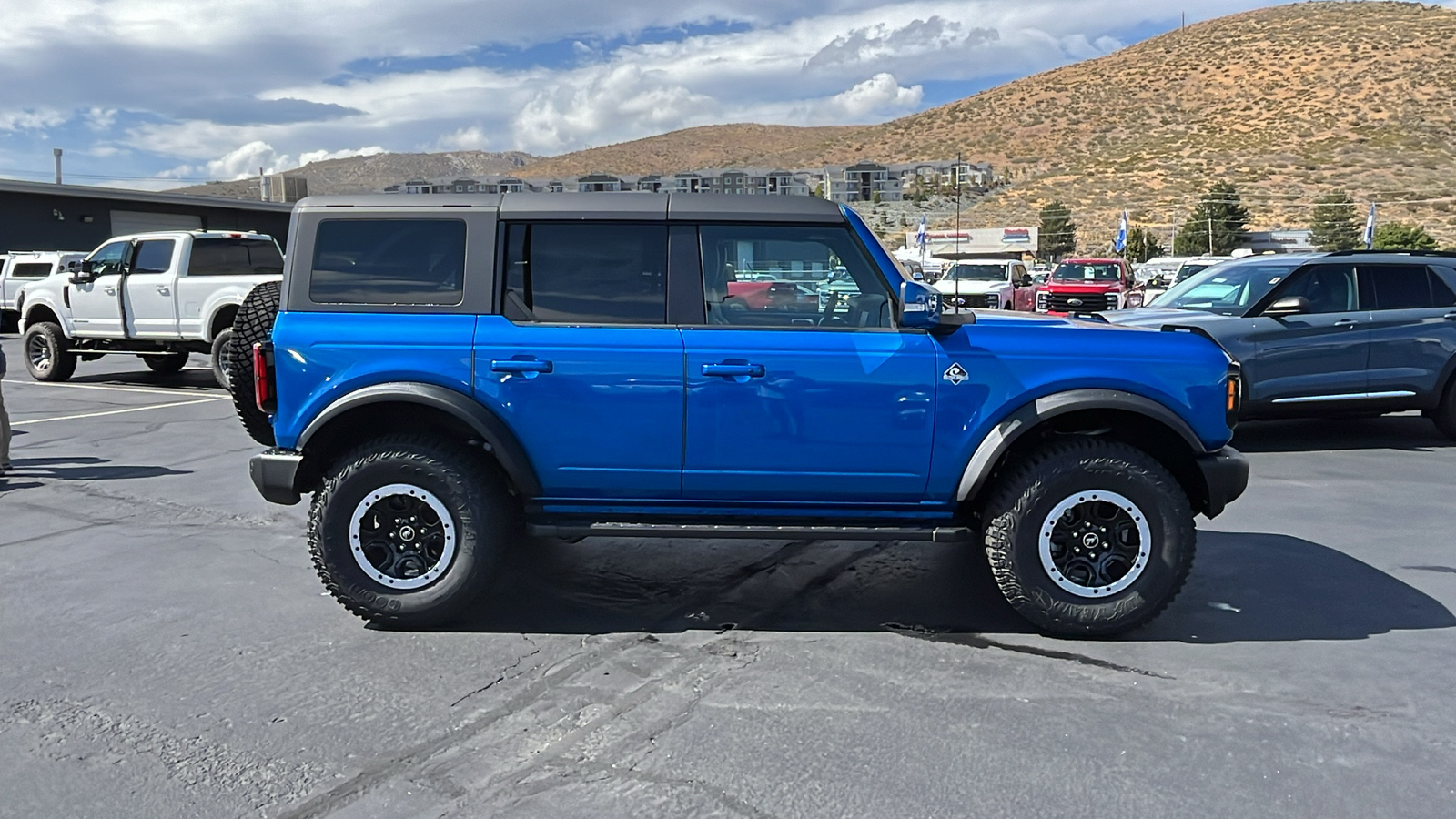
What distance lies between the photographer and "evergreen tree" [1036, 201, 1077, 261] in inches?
2110

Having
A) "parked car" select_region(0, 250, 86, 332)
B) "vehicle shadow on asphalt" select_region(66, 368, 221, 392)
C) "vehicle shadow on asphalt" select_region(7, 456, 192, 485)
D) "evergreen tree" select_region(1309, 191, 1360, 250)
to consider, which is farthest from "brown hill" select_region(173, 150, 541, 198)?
"vehicle shadow on asphalt" select_region(7, 456, 192, 485)

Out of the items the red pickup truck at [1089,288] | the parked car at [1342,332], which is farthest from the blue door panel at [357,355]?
the red pickup truck at [1089,288]

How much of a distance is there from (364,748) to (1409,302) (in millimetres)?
9980

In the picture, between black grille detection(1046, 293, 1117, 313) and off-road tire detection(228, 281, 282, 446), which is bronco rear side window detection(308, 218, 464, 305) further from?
black grille detection(1046, 293, 1117, 313)

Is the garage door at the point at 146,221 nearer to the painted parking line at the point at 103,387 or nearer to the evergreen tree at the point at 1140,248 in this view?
the painted parking line at the point at 103,387

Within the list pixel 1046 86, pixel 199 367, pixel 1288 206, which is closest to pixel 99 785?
pixel 199 367

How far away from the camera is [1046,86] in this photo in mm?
88188

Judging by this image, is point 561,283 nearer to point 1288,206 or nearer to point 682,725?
point 682,725

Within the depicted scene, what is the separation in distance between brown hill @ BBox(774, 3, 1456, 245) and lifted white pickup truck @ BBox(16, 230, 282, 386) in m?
47.1

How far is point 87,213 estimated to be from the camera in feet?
118

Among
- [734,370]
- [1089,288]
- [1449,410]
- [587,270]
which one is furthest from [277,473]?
[1089,288]

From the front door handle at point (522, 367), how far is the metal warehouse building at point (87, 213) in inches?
1128

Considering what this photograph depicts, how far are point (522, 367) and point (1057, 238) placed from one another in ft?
173

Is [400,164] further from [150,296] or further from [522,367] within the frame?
[522,367]
